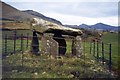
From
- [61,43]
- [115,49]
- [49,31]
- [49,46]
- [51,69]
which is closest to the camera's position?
[51,69]

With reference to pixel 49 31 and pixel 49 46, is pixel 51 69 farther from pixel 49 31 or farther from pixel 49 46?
pixel 49 31

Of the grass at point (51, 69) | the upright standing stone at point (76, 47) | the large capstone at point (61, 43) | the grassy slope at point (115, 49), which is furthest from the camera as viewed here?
the upright standing stone at point (76, 47)

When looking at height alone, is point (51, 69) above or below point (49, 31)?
below

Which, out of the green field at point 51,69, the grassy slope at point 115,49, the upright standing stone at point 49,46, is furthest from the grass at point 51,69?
the upright standing stone at point 49,46

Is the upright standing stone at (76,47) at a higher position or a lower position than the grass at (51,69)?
higher

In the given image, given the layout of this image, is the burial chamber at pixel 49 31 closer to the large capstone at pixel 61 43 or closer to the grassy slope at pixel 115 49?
the large capstone at pixel 61 43

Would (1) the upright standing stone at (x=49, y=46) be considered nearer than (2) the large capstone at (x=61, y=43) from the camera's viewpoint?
Yes

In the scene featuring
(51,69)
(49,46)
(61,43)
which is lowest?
(51,69)

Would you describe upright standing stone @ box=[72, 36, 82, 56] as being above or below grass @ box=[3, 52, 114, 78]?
above

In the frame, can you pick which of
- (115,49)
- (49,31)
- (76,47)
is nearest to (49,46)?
(49,31)

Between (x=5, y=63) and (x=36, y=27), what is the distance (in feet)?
29.0

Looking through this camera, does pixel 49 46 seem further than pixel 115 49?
No

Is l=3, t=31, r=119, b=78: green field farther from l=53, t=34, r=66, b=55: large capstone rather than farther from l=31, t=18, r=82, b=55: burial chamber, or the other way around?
l=31, t=18, r=82, b=55: burial chamber

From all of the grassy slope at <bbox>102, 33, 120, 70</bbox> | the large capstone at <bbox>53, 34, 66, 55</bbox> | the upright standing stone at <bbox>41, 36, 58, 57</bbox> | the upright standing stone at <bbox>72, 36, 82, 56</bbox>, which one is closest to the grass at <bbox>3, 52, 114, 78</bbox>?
the grassy slope at <bbox>102, 33, 120, 70</bbox>
